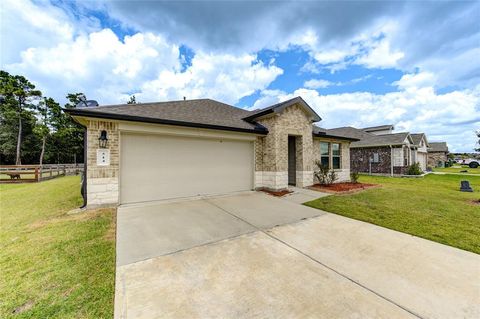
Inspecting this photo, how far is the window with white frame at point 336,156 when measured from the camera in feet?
40.4

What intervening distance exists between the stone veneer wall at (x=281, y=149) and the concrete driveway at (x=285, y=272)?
424cm

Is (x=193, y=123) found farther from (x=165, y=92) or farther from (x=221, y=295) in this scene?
(x=165, y=92)

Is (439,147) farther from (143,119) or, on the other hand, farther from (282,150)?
(143,119)

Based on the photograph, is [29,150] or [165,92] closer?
[165,92]

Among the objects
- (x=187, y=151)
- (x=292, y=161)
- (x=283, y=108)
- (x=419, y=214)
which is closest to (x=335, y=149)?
(x=292, y=161)

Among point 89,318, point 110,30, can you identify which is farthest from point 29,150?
point 89,318

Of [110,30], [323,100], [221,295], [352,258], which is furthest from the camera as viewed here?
[323,100]

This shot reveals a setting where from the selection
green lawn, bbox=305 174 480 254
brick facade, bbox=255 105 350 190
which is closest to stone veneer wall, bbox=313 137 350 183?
brick facade, bbox=255 105 350 190

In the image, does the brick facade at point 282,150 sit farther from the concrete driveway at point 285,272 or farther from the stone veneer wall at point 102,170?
the stone veneer wall at point 102,170

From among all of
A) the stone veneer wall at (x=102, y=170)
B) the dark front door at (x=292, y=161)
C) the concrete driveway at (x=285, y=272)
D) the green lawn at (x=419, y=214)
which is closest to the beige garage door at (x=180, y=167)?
the stone veneer wall at (x=102, y=170)

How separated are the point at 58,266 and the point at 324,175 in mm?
11159

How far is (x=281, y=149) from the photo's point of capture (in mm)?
9195

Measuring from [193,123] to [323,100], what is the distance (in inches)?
680

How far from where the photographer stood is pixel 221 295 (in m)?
2.36
